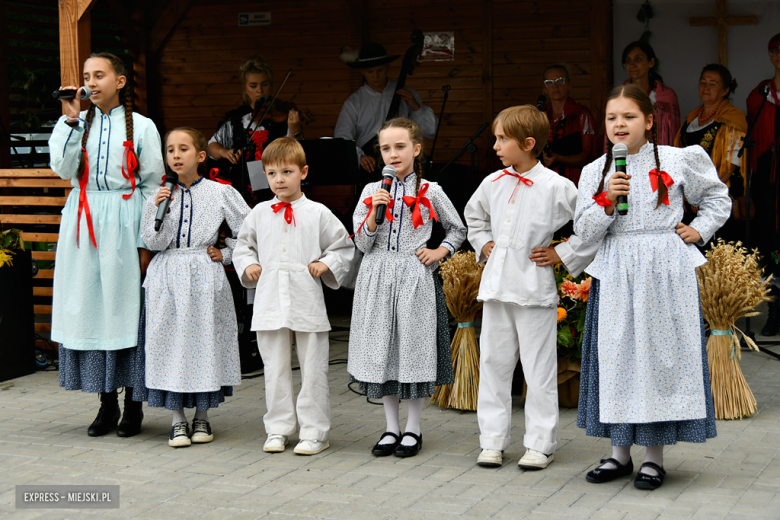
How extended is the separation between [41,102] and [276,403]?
232 inches

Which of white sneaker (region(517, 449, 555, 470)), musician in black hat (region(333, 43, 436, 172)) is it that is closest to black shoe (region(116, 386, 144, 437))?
white sneaker (region(517, 449, 555, 470))

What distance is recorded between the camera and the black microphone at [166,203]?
3.79 meters

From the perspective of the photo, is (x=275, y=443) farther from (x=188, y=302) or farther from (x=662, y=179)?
(x=662, y=179)

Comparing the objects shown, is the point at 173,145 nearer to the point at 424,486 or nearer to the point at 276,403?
the point at 276,403

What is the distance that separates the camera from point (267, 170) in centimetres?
382

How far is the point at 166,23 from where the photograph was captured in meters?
8.79

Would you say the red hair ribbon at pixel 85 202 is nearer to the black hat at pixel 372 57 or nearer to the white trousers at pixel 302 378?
the white trousers at pixel 302 378

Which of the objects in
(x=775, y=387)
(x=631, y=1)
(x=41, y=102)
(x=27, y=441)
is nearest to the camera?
(x=27, y=441)

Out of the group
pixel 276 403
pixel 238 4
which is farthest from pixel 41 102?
pixel 276 403

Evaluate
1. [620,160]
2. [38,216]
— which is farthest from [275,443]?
[38,216]

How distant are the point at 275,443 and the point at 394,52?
5.20m

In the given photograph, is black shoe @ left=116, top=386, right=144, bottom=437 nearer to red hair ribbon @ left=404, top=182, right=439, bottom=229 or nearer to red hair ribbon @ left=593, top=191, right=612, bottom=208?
red hair ribbon @ left=404, top=182, right=439, bottom=229

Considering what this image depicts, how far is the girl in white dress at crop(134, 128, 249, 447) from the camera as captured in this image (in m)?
3.88

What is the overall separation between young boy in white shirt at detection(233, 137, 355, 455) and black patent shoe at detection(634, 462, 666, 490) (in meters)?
1.32
